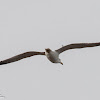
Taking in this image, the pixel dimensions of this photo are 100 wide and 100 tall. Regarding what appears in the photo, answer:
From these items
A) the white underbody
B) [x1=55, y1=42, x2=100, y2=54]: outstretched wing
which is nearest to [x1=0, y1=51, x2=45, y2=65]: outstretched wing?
the white underbody

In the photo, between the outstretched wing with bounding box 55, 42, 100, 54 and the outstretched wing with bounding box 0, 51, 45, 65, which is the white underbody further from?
the outstretched wing with bounding box 0, 51, 45, 65

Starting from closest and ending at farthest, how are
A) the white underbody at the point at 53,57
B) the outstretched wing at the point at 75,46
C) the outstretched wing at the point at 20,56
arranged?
the white underbody at the point at 53,57, the outstretched wing at the point at 75,46, the outstretched wing at the point at 20,56

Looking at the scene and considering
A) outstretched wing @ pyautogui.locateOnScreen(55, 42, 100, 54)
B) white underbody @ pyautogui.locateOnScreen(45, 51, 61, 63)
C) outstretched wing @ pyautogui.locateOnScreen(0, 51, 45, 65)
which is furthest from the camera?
outstretched wing @ pyautogui.locateOnScreen(0, 51, 45, 65)

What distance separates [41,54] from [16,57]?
50.1 inches

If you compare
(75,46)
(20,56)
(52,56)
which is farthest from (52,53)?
(20,56)

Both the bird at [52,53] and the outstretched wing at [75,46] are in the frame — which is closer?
the bird at [52,53]

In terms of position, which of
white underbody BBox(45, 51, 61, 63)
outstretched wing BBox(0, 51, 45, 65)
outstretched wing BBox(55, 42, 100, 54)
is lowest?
white underbody BBox(45, 51, 61, 63)

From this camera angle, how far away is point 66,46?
2439 cm

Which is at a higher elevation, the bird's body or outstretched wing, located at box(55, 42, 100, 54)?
outstretched wing, located at box(55, 42, 100, 54)

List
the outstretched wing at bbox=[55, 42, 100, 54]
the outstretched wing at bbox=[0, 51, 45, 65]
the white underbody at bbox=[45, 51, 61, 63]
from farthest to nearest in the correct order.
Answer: the outstretched wing at bbox=[0, 51, 45, 65] → the outstretched wing at bbox=[55, 42, 100, 54] → the white underbody at bbox=[45, 51, 61, 63]

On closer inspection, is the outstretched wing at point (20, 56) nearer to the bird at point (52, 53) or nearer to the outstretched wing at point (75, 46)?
the bird at point (52, 53)

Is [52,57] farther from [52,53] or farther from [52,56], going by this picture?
[52,53]

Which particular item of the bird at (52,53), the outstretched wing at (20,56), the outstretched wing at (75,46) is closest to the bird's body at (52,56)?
the bird at (52,53)

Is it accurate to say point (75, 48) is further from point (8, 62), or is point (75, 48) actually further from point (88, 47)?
point (8, 62)
